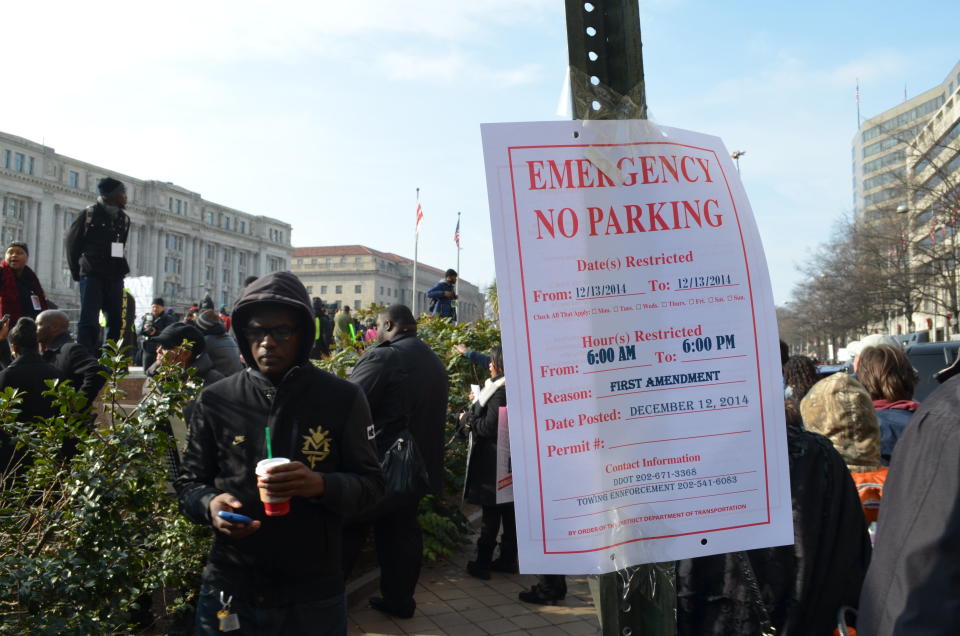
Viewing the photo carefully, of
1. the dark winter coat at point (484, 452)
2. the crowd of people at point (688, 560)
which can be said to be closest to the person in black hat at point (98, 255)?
the crowd of people at point (688, 560)

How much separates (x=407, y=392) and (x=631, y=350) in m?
3.56

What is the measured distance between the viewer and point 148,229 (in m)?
104

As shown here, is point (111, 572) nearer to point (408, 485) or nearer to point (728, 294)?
point (408, 485)

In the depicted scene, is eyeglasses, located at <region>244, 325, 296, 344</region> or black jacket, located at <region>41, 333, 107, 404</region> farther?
black jacket, located at <region>41, 333, 107, 404</region>

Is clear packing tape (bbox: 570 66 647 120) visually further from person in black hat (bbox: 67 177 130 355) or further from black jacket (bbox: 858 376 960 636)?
person in black hat (bbox: 67 177 130 355)

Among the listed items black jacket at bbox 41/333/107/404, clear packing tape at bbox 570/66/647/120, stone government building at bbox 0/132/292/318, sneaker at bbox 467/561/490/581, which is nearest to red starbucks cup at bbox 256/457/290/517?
clear packing tape at bbox 570/66/647/120

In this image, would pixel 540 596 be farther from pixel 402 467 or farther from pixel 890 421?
pixel 890 421

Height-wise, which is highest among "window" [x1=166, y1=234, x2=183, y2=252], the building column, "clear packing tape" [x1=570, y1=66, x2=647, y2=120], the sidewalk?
"window" [x1=166, y1=234, x2=183, y2=252]

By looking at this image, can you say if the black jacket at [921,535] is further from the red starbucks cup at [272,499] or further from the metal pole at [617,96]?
the red starbucks cup at [272,499]

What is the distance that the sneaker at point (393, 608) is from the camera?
538cm

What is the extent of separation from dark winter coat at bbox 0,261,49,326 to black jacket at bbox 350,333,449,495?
4302 millimetres

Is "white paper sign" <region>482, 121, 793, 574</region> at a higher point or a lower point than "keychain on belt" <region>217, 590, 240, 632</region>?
higher

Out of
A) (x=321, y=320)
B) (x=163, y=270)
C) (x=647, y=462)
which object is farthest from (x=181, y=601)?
(x=163, y=270)

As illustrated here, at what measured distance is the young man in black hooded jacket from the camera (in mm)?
2732
